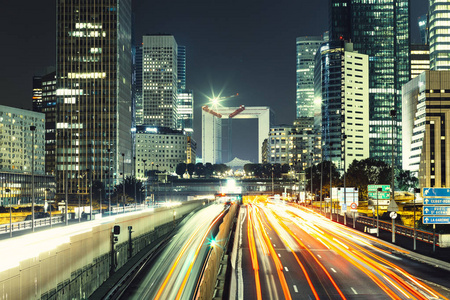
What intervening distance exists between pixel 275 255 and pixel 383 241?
45.8ft

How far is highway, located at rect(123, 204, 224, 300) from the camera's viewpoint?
2823 cm

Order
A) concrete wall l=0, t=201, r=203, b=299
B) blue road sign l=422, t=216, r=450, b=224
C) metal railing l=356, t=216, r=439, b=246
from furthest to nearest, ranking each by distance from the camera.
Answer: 1. metal railing l=356, t=216, r=439, b=246
2. blue road sign l=422, t=216, r=450, b=224
3. concrete wall l=0, t=201, r=203, b=299

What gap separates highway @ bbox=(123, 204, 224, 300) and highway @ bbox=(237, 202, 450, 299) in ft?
10.4

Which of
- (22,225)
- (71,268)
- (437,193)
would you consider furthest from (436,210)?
(22,225)

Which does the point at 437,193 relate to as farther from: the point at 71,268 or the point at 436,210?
the point at 71,268

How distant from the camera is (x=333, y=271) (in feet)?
119

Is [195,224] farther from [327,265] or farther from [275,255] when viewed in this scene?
[327,265]

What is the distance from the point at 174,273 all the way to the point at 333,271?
35.8 ft

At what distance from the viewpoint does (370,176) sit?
177000 mm

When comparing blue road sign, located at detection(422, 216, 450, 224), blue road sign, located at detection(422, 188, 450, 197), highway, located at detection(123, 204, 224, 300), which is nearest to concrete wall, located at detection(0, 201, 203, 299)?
highway, located at detection(123, 204, 224, 300)

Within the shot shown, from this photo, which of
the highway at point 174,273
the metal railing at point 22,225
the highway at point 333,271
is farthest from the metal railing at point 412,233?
the metal railing at point 22,225

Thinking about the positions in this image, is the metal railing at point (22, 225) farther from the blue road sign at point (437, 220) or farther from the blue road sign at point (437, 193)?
the blue road sign at point (437, 193)

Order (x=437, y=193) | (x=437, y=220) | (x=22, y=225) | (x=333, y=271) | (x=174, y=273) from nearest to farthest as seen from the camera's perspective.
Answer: (x=174, y=273) < (x=333, y=271) < (x=437, y=220) < (x=437, y=193) < (x=22, y=225)

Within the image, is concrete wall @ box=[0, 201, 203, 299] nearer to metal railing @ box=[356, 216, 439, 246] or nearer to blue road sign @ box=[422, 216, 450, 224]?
blue road sign @ box=[422, 216, 450, 224]
